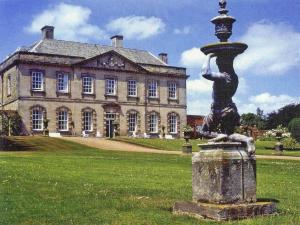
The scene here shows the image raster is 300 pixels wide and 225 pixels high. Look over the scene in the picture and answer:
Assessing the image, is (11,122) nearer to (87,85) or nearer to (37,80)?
(37,80)

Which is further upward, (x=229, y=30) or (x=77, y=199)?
(x=229, y=30)

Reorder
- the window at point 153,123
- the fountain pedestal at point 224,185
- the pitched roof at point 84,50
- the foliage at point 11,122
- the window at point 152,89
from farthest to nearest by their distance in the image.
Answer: the window at point 152,89 < the window at point 153,123 < the pitched roof at point 84,50 < the foliage at point 11,122 < the fountain pedestal at point 224,185

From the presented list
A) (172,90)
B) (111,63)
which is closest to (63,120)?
(111,63)

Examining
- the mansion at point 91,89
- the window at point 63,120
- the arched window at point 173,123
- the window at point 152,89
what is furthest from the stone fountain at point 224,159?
the arched window at point 173,123

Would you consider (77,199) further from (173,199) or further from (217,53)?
(217,53)

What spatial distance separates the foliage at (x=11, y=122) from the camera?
48406 millimetres

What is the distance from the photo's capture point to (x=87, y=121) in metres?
54.0

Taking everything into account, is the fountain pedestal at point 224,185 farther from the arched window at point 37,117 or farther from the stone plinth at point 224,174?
the arched window at point 37,117

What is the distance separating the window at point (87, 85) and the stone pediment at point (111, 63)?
1352mm

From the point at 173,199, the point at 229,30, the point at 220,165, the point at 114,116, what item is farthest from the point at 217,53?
the point at 114,116

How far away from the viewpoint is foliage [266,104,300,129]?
3012 inches

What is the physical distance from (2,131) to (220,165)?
4248 centimetres

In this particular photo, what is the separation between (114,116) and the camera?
55.5 m

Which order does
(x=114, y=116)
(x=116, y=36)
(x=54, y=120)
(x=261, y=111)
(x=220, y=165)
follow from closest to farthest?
(x=220, y=165) < (x=54, y=120) < (x=114, y=116) < (x=116, y=36) < (x=261, y=111)
